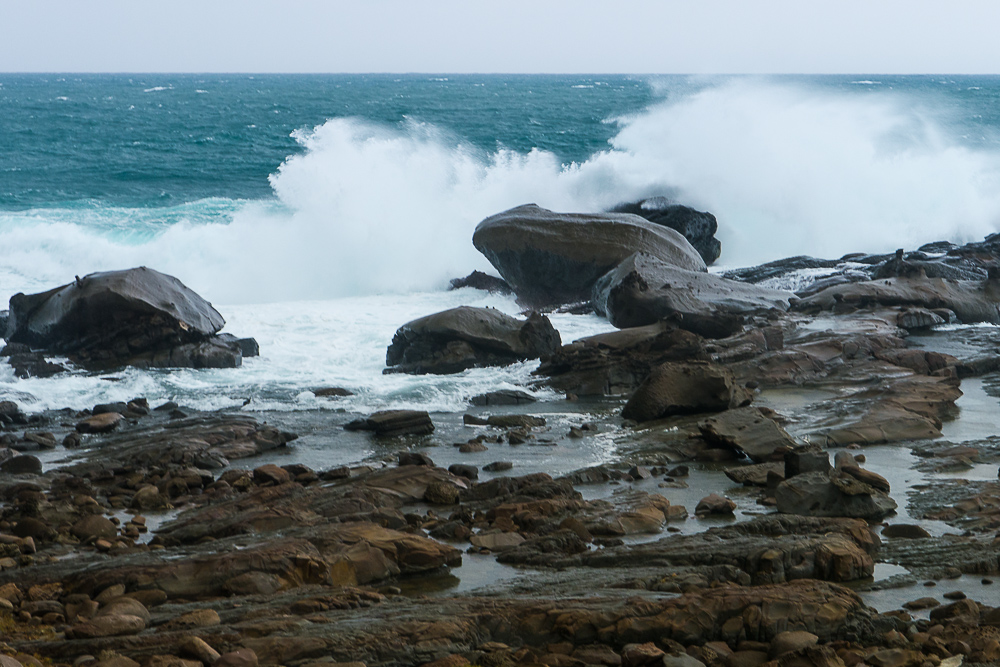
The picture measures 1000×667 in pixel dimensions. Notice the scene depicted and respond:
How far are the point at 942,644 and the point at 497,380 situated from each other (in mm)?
7896

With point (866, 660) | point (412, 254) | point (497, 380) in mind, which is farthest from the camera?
point (412, 254)

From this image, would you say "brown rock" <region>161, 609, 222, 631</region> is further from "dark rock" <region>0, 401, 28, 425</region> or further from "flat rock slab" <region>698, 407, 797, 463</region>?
"dark rock" <region>0, 401, 28, 425</region>

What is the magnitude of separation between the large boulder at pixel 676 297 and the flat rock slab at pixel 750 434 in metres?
3.98

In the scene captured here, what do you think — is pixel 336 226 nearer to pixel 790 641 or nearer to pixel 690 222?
pixel 690 222

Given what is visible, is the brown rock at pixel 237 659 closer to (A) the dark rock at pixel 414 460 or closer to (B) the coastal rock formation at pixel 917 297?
(A) the dark rock at pixel 414 460

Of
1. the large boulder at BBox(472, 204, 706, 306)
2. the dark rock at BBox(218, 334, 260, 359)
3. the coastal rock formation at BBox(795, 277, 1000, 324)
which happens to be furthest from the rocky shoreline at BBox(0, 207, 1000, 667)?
the large boulder at BBox(472, 204, 706, 306)

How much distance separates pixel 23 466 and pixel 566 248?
987 centimetres

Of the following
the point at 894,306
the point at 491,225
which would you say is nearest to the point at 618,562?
the point at 894,306

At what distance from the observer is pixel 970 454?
828cm

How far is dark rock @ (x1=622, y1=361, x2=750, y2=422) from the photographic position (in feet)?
32.8

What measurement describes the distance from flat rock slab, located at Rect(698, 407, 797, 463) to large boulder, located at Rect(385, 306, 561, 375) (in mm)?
3970

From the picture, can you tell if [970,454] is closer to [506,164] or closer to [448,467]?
[448,467]

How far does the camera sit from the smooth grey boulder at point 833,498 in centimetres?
670

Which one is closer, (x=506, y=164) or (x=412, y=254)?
(x=412, y=254)
